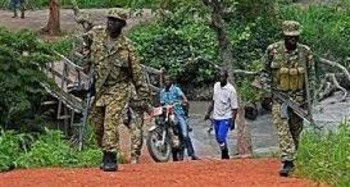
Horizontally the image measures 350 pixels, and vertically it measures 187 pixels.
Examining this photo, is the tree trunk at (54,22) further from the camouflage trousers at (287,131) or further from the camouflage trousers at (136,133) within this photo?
the camouflage trousers at (287,131)

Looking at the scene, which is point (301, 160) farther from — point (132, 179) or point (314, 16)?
point (314, 16)

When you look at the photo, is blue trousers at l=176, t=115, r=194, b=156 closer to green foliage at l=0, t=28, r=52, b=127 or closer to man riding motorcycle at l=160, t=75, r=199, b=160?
man riding motorcycle at l=160, t=75, r=199, b=160

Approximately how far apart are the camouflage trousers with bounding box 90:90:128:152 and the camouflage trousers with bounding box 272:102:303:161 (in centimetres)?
162

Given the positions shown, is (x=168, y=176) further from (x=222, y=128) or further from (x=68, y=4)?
(x=68, y=4)

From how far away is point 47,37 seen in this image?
36719 mm

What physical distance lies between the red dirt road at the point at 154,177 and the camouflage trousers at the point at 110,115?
0.32 m

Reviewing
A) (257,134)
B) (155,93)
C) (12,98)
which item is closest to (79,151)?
(12,98)

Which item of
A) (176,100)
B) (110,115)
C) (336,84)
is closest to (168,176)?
(110,115)

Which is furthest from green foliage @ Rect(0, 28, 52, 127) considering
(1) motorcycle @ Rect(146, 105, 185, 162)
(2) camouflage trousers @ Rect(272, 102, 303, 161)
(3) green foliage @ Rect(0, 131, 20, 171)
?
(2) camouflage trousers @ Rect(272, 102, 303, 161)

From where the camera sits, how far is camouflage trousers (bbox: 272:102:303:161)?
38.4 feet

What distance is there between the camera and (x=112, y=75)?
1187 centimetres

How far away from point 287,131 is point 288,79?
0.67 metres

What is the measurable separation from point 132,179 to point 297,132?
6.90 feet

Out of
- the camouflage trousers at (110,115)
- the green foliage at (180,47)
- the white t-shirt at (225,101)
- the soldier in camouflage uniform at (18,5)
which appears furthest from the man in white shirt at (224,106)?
the soldier in camouflage uniform at (18,5)
